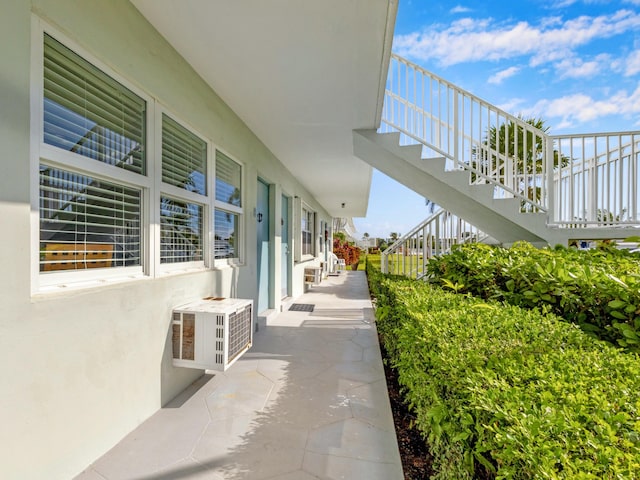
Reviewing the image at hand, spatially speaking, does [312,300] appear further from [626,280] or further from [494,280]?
[626,280]

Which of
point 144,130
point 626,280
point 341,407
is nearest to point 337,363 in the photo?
point 341,407

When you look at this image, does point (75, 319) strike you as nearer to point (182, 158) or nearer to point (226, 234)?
point (182, 158)

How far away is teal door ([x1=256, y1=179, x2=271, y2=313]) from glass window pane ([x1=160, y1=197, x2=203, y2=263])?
197 centimetres

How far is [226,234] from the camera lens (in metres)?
3.94

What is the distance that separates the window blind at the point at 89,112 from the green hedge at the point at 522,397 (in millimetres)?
2328

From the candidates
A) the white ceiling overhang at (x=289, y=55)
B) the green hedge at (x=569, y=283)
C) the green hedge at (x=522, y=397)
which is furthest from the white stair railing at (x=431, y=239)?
the green hedge at (x=522, y=397)

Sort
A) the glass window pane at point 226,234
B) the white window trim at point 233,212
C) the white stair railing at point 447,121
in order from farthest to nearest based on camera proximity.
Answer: the white stair railing at point 447,121
the glass window pane at point 226,234
the white window trim at point 233,212

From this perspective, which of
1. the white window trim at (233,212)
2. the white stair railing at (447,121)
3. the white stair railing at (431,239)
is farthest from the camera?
the white stair railing at (431,239)

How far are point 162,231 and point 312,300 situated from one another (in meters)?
5.22

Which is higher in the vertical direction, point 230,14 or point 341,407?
point 230,14

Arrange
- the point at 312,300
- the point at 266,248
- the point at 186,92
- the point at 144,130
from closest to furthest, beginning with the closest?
the point at 144,130, the point at 186,92, the point at 266,248, the point at 312,300

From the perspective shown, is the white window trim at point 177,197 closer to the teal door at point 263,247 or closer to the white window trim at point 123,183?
the white window trim at point 123,183

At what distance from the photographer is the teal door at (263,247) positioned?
531 centimetres

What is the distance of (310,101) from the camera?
11.6 ft
